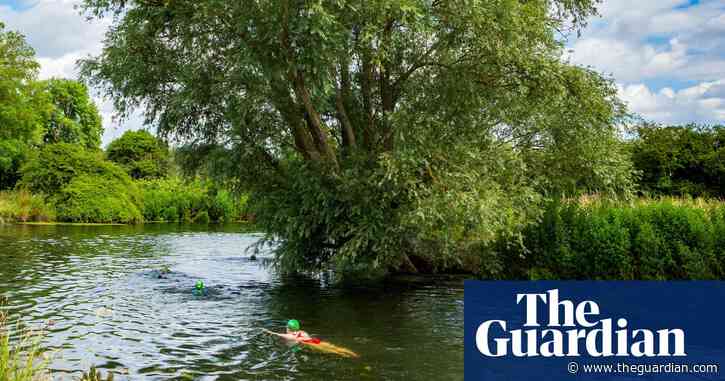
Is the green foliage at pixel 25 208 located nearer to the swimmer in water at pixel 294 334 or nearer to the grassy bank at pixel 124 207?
the grassy bank at pixel 124 207

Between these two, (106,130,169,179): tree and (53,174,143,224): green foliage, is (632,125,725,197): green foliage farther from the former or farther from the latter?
(106,130,169,179): tree

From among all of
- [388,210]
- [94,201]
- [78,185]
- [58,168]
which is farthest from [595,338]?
[58,168]

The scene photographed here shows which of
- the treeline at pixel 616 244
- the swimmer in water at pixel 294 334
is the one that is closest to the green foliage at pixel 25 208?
the treeline at pixel 616 244

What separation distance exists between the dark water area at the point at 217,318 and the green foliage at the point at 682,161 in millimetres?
23370

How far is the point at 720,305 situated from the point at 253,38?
13.0 m

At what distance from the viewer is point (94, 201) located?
45.8 meters

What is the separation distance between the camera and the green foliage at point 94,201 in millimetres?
45375

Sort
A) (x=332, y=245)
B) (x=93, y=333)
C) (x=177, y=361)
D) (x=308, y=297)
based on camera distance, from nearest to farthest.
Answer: (x=177, y=361) → (x=93, y=333) → (x=308, y=297) → (x=332, y=245)

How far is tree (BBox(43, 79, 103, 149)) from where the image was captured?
67312 mm

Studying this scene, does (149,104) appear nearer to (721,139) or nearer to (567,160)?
(567,160)

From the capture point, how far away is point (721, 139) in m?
40.1

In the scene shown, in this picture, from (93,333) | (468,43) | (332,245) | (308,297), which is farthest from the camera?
(332,245)

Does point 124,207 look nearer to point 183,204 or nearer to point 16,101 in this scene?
point 183,204

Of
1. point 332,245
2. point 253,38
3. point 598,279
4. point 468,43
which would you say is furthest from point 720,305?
point 253,38
